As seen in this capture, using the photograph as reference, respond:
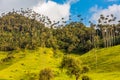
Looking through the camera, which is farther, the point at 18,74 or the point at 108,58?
A: the point at 108,58

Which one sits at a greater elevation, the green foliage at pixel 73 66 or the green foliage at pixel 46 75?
the green foliage at pixel 73 66

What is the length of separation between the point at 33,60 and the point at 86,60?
114ft

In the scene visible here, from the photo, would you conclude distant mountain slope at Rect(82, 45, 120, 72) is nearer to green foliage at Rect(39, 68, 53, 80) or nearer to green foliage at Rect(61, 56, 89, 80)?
green foliage at Rect(61, 56, 89, 80)

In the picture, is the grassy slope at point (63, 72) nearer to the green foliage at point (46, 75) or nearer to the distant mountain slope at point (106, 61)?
the distant mountain slope at point (106, 61)

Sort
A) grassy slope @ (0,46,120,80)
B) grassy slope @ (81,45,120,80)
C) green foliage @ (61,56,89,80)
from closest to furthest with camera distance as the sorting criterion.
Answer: green foliage @ (61,56,89,80), grassy slope @ (81,45,120,80), grassy slope @ (0,46,120,80)

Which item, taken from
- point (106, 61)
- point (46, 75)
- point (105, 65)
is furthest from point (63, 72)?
point (46, 75)

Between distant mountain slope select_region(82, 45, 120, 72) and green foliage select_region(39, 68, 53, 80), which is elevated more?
distant mountain slope select_region(82, 45, 120, 72)

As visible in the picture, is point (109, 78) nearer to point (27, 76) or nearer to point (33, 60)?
point (27, 76)

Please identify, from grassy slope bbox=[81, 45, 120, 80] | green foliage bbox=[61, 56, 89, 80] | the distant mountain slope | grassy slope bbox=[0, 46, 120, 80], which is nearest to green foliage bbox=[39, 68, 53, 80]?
green foliage bbox=[61, 56, 89, 80]

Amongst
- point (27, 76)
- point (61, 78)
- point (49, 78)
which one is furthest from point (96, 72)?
point (49, 78)

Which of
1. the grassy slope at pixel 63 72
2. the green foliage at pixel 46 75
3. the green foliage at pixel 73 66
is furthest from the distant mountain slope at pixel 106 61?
the green foliage at pixel 46 75

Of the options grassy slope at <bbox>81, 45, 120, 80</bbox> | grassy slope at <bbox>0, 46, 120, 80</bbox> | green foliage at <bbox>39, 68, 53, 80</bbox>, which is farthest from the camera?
grassy slope at <bbox>0, 46, 120, 80</bbox>

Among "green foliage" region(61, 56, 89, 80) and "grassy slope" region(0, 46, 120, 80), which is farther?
"grassy slope" region(0, 46, 120, 80)

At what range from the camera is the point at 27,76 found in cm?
13988
